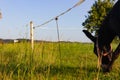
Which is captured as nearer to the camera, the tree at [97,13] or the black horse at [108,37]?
the black horse at [108,37]

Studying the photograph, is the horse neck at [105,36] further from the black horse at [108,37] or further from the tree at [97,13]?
the tree at [97,13]

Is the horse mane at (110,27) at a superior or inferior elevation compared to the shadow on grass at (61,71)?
superior

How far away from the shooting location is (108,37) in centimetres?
993

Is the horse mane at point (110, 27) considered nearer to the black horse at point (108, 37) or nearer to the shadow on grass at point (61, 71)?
the black horse at point (108, 37)

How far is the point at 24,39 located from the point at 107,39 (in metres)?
4.22

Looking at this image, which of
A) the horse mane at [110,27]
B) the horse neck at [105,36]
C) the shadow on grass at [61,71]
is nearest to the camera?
the shadow on grass at [61,71]

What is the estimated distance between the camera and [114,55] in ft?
30.9

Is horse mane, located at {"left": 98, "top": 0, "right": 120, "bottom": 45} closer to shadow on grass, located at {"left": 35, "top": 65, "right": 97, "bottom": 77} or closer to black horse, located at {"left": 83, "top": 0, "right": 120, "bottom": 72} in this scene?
black horse, located at {"left": 83, "top": 0, "right": 120, "bottom": 72}

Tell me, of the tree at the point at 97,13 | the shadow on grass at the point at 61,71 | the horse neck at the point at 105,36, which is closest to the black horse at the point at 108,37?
the horse neck at the point at 105,36

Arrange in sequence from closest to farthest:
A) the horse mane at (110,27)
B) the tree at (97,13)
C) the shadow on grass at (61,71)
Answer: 1. the shadow on grass at (61,71)
2. the horse mane at (110,27)
3. the tree at (97,13)

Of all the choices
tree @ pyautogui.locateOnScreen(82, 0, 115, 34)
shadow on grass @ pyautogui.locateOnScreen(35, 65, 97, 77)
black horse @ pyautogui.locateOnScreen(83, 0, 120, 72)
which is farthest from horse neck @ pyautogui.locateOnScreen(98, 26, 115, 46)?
tree @ pyautogui.locateOnScreen(82, 0, 115, 34)

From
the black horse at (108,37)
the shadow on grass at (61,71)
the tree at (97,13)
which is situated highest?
the tree at (97,13)

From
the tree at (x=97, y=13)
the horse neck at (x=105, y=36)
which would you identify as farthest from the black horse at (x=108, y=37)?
the tree at (x=97, y=13)

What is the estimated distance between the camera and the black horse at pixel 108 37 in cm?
940
